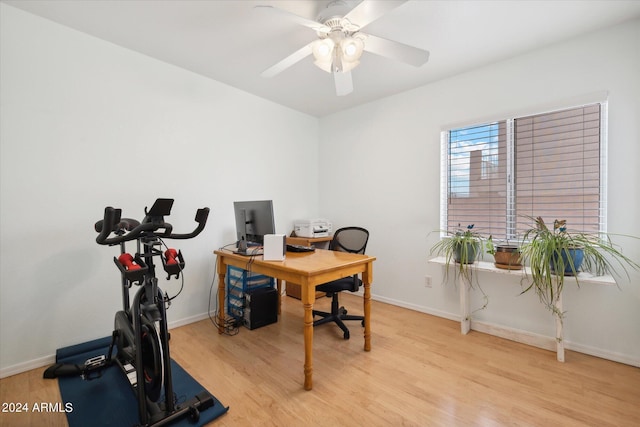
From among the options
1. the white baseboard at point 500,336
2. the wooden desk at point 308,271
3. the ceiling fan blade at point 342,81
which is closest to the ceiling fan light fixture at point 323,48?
the ceiling fan blade at point 342,81

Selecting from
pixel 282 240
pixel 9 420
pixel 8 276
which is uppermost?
pixel 282 240

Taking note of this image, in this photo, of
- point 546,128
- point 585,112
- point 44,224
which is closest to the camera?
point 44,224

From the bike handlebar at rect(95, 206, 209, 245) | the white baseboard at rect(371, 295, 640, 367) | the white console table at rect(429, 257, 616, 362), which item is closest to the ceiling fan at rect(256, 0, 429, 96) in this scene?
the bike handlebar at rect(95, 206, 209, 245)

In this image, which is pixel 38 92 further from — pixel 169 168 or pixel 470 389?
pixel 470 389

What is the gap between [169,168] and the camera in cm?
277

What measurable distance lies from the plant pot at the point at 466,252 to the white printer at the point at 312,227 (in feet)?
5.63

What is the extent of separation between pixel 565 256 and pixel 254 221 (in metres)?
2.46

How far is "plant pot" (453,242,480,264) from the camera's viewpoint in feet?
8.52

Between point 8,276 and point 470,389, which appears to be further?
point 8,276

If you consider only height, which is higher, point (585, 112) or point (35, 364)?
point (585, 112)

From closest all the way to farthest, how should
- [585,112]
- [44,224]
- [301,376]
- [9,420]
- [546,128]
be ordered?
[9,420]
[301,376]
[44,224]
[585,112]
[546,128]

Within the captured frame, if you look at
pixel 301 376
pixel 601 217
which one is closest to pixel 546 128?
pixel 601 217

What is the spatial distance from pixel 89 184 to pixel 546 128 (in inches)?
154

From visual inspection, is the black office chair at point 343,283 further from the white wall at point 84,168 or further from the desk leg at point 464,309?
the white wall at point 84,168
